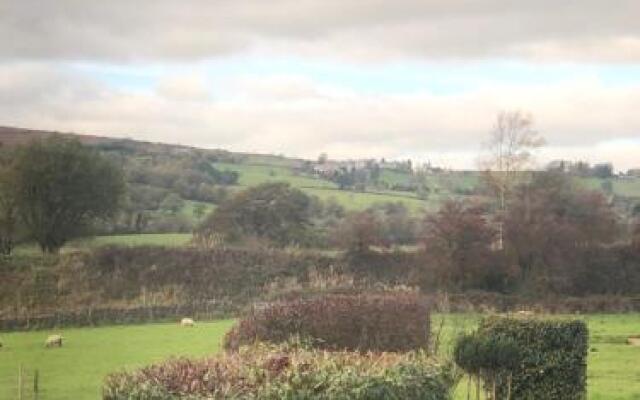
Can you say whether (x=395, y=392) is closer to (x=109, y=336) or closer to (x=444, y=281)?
(x=109, y=336)

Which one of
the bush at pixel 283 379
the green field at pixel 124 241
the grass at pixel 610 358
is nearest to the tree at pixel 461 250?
Answer: the grass at pixel 610 358

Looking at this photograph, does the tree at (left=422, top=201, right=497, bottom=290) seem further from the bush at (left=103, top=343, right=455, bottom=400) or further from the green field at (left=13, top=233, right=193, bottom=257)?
the bush at (left=103, top=343, right=455, bottom=400)

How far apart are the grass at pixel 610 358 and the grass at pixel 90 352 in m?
11.1

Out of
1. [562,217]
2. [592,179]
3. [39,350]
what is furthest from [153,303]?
[592,179]

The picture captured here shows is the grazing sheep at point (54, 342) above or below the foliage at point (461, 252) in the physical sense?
below

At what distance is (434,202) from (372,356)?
91.3m

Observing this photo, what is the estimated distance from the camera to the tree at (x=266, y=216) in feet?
276

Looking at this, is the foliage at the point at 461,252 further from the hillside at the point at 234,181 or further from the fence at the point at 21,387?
the fence at the point at 21,387

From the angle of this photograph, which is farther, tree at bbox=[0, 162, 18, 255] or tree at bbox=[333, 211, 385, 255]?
tree at bbox=[333, 211, 385, 255]

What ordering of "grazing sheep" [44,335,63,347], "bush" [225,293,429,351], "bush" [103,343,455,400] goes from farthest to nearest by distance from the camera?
"grazing sheep" [44,335,63,347] < "bush" [225,293,429,351] < "bush" [103,343,455,400]

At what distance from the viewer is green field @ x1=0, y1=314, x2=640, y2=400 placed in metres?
29.2

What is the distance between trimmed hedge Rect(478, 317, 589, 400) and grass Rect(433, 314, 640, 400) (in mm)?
2163

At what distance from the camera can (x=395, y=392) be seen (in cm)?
1393

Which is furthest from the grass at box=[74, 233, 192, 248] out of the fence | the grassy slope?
the fence
